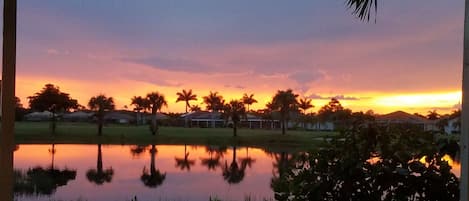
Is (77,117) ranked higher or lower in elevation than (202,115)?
lower

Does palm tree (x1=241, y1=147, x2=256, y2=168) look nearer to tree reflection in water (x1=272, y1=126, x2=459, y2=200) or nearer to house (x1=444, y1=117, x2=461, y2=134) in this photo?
house (x1=444, y1=117, x2=461, y2=134)

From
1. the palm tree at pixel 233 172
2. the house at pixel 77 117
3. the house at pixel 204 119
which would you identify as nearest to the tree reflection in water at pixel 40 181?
the palm tree at pixel 233 172

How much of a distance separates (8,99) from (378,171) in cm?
289

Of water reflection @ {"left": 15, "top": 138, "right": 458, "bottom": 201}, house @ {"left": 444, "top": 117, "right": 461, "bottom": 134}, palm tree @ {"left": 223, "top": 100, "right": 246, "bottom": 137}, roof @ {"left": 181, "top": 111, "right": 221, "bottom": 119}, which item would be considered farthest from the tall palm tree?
house @ {"left": 444, "top": 117, "right": 461, "bottom": 134}

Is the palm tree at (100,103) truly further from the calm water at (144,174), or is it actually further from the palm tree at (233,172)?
the palm tree at (233,172)

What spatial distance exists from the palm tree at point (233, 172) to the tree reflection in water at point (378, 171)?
2728 cm

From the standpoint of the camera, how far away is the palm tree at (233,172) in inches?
1305

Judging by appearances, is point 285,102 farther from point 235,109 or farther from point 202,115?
point 202,115

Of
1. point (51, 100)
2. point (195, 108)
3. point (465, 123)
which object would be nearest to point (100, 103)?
point (51, 100)

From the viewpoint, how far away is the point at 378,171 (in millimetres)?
4676

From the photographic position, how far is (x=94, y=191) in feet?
87.1

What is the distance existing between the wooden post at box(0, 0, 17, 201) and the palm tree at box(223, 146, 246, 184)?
91.8 ft

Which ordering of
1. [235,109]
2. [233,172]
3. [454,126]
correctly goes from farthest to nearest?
[235,109], [233,172], [454,126]

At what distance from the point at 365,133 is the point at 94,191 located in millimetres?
23214
